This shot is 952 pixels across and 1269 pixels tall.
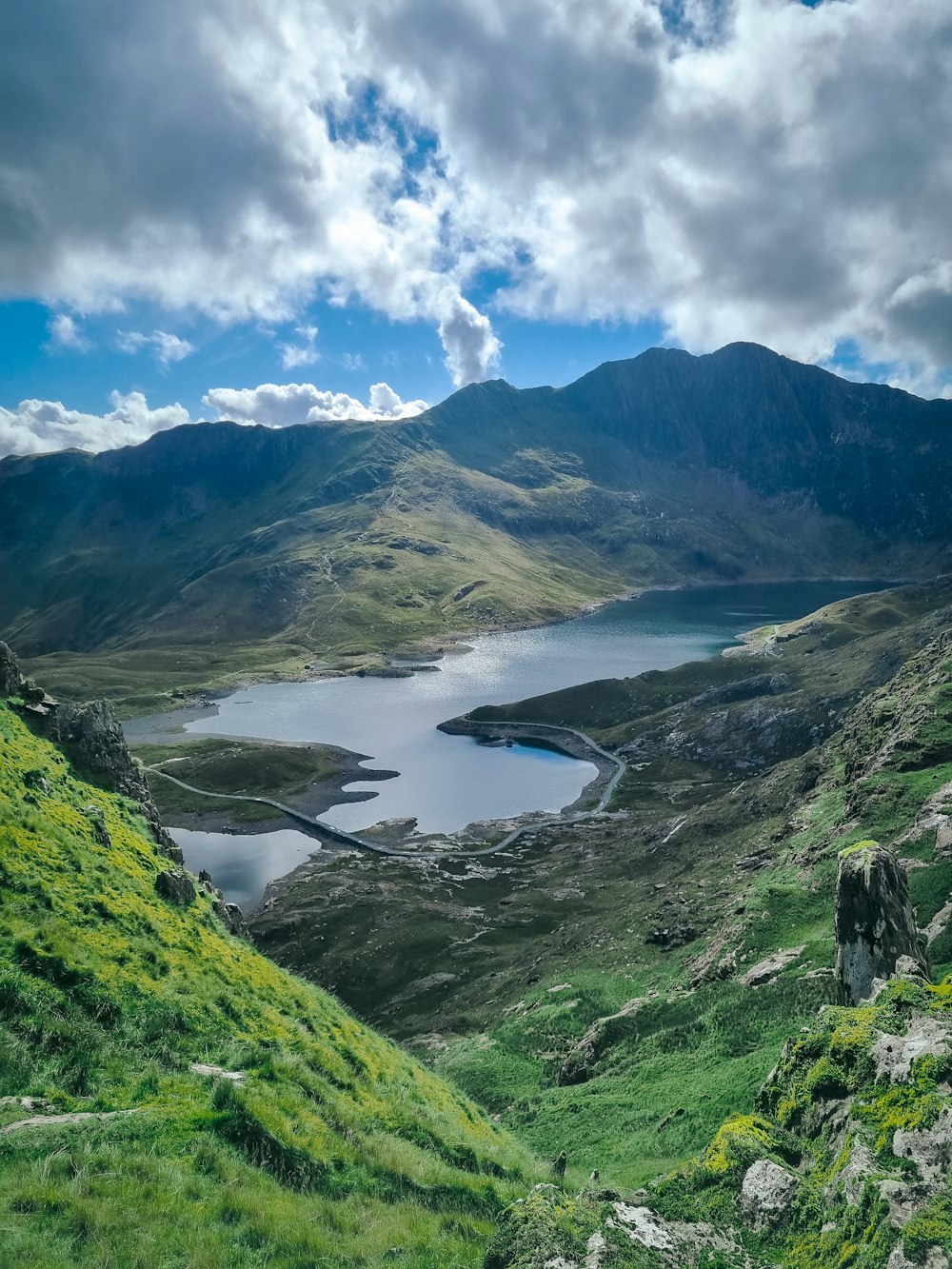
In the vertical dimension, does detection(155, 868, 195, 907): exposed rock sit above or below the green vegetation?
above

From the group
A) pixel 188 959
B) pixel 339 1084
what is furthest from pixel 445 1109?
pixel 188 959

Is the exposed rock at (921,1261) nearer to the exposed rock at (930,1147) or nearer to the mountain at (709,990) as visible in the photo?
the mountain at (709,990)

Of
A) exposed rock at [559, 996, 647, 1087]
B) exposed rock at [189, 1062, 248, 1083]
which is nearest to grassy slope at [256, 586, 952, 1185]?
exposed rock at [559, 996, 647, 1087]

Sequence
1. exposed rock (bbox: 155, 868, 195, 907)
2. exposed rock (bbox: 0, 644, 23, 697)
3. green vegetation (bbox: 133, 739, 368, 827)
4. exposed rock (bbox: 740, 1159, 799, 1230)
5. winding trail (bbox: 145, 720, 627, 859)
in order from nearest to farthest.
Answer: exposed rock (bbox: 740, 1159, 799, 1230)
exposed rock (bbox: 155, 868, 195, 907)
exposed rock (bbox: 0, 644, 23, 697)
winding trail (bbox: 145, 720, 627, 859)
green vegetation (bbox: 133, 739, 368, 827)

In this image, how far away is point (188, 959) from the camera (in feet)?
68.2

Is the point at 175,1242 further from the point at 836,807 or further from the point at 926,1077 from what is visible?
the point at 836,807

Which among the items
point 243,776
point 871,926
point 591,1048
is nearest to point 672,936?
point 591,1048

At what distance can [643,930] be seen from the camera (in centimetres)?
5050

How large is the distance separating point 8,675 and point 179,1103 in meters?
24.7

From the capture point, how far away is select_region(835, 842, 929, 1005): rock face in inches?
802

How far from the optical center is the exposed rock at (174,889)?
24984 millimetres

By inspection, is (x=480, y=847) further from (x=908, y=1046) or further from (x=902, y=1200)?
(x=902, y=1200)

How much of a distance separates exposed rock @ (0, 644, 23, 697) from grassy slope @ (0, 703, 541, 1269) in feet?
24.5

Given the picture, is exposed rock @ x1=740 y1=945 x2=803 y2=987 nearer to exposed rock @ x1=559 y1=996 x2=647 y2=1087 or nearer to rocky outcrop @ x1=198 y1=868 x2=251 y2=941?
exposed rock @ x1=559 y1=996 x2=647 y2=1087
